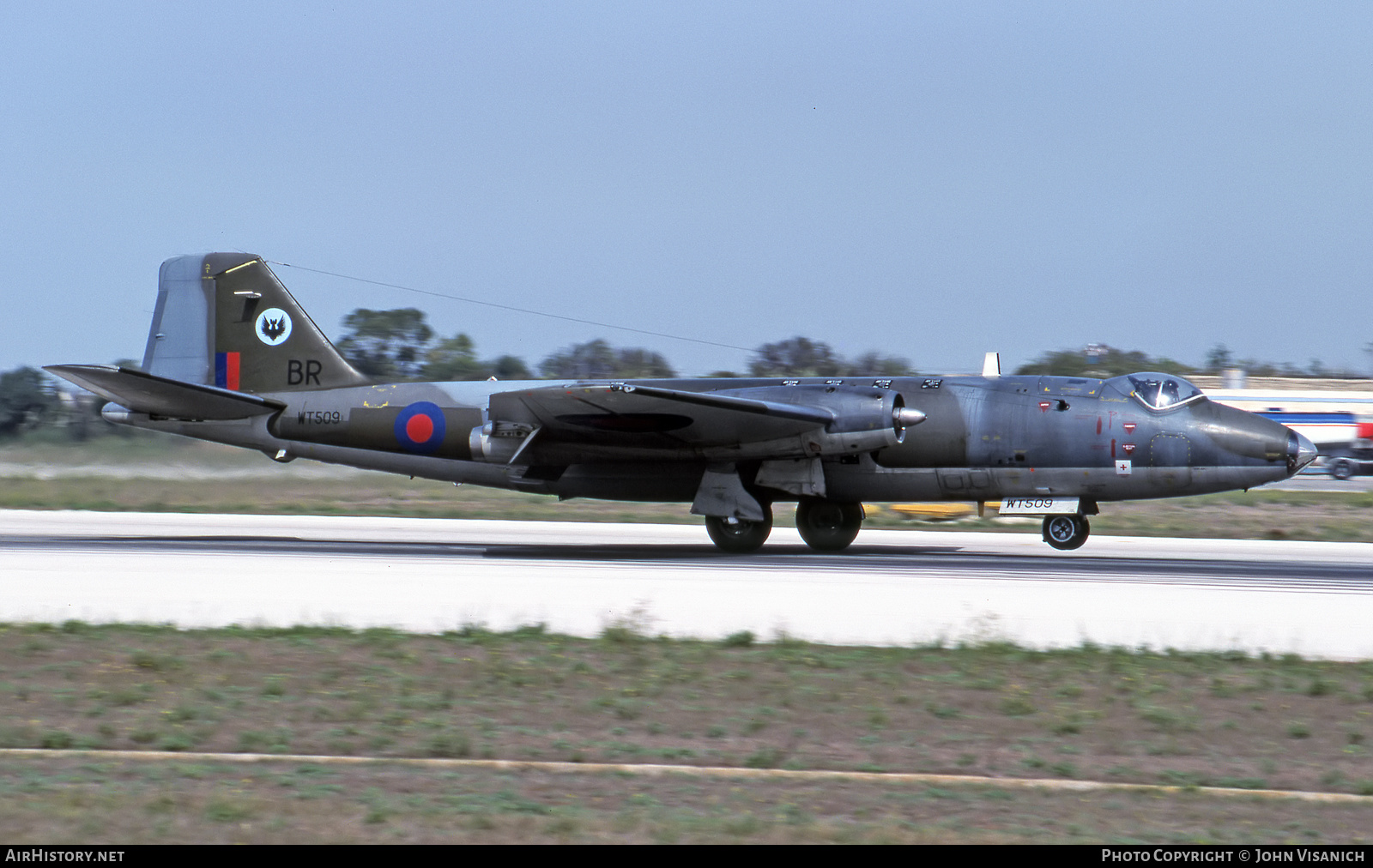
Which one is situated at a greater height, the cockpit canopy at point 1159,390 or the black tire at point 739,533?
the cockpit canopy at point 1159,390

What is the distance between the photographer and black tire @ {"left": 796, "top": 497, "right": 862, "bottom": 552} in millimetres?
21938

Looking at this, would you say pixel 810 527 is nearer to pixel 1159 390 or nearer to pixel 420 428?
pixel 1159 390

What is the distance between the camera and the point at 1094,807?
6441 mm

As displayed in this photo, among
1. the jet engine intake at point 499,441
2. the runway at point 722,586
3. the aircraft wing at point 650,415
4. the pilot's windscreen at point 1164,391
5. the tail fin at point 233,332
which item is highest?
the tail fin at point 233,332

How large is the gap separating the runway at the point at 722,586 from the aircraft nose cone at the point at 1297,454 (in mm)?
1625

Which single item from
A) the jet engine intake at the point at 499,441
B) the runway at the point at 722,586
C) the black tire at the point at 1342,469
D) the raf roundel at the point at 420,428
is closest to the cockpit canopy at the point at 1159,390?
the runway at the point at 722,586

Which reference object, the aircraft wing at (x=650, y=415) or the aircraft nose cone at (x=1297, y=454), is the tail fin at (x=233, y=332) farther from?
the aircraft nose cone at (x=1297, y=454)

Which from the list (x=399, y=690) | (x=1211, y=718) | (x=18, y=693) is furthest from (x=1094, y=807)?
(x=18, y=693)

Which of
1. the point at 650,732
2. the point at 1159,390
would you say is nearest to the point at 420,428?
the point at 1159,390

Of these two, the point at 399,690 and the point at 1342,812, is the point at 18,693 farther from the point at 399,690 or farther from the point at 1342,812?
the point at 1342,812

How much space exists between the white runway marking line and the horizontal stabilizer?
1610cm

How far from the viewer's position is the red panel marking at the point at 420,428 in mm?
22750

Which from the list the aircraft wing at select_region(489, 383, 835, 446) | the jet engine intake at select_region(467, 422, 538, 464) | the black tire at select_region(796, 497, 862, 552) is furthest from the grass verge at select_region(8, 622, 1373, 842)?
the black tire at select_region(796, 497, 862, 552)

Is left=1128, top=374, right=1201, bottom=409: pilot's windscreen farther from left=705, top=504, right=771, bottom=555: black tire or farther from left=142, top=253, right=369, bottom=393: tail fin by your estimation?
left=142, top=253, right=369, bottom=393: tail fin
